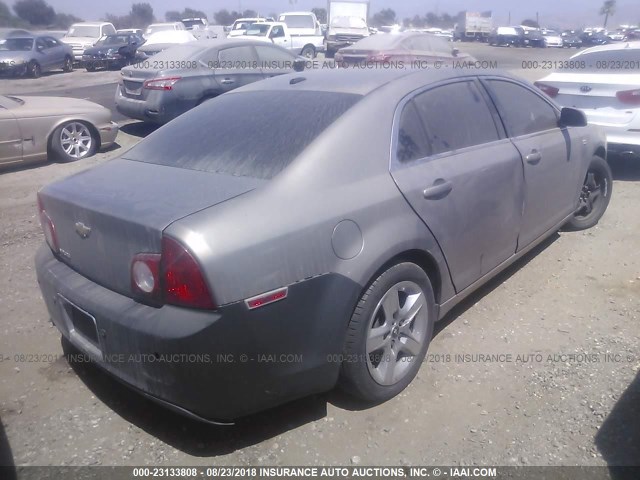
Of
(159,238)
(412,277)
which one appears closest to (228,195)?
(159,238)

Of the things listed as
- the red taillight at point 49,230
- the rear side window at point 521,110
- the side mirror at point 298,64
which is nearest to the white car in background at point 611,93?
the rear side window at point 521,110

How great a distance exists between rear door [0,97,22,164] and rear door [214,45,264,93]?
3.41 meters

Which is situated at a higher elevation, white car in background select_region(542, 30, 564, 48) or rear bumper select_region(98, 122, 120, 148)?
rear bumper select_region(98, 122, 120, 148)

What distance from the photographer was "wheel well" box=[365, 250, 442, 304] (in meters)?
2.77

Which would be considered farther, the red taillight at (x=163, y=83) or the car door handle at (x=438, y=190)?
the red taillight at (x=163, y=83)

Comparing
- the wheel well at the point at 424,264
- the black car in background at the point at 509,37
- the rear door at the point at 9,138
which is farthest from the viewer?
the black car in background at the point at 509,37

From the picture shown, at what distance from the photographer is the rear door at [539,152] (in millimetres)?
3867

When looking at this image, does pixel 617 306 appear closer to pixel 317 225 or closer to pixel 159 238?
pixel 317 225

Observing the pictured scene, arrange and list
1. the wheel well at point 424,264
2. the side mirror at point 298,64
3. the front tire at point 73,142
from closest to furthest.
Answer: the wheel well at point 424,264
the front tire at point 73,142
the side mirror at point 298,64

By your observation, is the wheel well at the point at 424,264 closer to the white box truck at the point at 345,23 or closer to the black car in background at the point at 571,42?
the white box truck at the point at 345,23

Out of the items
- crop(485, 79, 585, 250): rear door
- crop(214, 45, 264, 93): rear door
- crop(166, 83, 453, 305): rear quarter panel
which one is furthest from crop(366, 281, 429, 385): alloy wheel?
crop(214, 45, 264, 93): rear door

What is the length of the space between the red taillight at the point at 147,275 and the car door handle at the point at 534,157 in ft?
8.64

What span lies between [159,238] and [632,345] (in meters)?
2.87

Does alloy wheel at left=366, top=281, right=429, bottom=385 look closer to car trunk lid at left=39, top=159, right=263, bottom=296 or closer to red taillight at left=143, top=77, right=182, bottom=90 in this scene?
car trunk lid at left=39, top=159, right=263, bottom=296
